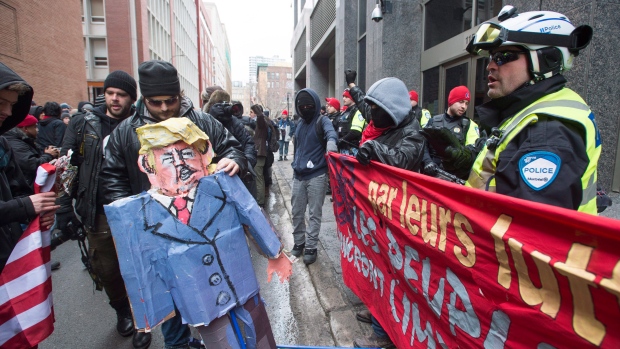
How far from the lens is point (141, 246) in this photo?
65.4 inches

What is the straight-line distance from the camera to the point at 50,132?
643 cm

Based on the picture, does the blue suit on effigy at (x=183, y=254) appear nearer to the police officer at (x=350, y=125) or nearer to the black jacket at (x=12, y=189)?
the black jacket at (x=12, y=189)

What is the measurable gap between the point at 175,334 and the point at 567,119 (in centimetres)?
244

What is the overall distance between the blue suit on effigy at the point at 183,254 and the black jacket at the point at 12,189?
57cm

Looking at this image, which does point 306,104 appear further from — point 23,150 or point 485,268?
point 23,150

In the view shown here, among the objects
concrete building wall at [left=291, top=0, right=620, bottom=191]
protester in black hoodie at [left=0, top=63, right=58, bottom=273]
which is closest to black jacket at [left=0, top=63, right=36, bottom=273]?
protester in black hoodie at [left=0, top=63, right=58, bottom=273]

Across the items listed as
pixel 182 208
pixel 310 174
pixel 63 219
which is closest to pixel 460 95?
pixel 310 174

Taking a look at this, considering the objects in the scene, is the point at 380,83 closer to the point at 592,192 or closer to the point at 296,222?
the point at 592,192

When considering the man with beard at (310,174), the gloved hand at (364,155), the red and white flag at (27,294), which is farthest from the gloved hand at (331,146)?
the red and white flag at (27,294)

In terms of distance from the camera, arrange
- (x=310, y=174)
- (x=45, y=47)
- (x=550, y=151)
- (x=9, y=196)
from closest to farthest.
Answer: (x=550, y=151), (x=9, y=196), (x=310, y=174), (x=45, y=47)

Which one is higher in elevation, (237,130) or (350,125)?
(350,125)

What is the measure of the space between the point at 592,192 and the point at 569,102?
0.37 m

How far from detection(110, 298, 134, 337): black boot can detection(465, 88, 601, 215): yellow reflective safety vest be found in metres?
2.92

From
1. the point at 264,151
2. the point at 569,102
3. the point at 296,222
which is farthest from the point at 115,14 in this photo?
the point at 569,102
